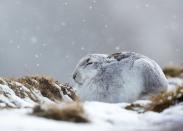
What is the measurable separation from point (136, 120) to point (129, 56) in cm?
683

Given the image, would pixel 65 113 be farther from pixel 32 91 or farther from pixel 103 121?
pixel 32 91

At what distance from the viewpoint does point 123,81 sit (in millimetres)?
13219

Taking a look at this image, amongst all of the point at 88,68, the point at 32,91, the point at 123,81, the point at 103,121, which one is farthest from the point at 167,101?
the point at 32,91

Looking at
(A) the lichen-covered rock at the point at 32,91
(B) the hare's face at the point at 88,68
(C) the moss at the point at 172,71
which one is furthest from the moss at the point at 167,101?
(C) the moss at the point at 172,71

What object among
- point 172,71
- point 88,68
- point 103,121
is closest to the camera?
point 103,121

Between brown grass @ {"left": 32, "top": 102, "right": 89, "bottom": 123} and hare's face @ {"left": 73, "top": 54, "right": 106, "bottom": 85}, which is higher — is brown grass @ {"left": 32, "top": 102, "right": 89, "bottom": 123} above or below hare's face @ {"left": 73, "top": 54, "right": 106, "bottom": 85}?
below

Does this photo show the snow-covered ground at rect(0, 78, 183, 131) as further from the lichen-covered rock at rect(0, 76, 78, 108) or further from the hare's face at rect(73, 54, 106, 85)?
the hare's face at rect(73, 54, 106, 85)

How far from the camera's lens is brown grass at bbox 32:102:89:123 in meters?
6.41

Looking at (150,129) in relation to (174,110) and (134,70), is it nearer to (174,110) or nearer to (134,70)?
(174,110)

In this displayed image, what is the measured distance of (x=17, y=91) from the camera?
14.5m

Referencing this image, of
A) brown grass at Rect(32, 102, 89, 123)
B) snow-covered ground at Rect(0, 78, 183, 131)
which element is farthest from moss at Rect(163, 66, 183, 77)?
brown grass at Rect(32, 102, 89, 123)

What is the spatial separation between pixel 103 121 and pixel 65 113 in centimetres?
59

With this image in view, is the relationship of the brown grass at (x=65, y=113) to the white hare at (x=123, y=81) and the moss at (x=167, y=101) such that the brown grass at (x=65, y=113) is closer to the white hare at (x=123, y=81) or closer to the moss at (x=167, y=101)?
the moss at (x=167, y=101)

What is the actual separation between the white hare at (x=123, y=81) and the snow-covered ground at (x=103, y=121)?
4.85 meters
